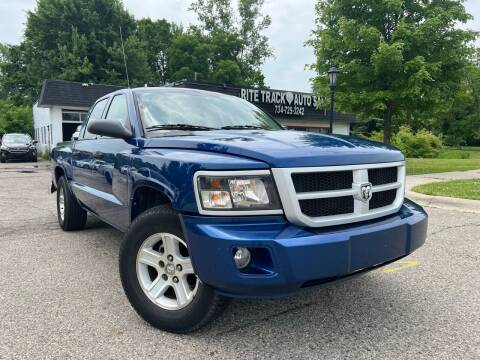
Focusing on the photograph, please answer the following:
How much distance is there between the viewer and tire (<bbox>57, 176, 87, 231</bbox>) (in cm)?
547

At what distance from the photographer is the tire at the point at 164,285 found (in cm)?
259

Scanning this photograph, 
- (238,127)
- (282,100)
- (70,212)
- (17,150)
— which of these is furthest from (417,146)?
(238,127)

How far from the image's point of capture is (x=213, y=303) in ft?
8.43

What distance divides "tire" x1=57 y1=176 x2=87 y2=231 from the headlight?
352 centimetres

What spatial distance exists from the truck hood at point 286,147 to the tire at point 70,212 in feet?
8.90

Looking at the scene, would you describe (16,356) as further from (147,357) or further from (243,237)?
(243,237)

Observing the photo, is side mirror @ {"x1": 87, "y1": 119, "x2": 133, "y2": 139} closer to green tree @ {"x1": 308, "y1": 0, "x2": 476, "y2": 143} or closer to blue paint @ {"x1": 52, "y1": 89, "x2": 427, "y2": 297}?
blue paint @ {"x1": 52, "y1": 89, "x2": 427, "y2": 297}

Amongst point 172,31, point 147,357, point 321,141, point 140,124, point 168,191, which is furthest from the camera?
point 172,31

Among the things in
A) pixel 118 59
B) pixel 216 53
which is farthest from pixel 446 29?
pixel 216 53

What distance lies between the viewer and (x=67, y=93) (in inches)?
857

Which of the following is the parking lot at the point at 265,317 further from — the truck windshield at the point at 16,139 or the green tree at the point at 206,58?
the green tree at the point at 206,58

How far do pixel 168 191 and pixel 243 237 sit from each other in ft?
2.07

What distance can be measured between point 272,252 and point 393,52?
39.7ft

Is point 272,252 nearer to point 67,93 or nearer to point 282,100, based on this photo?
point 67,93
